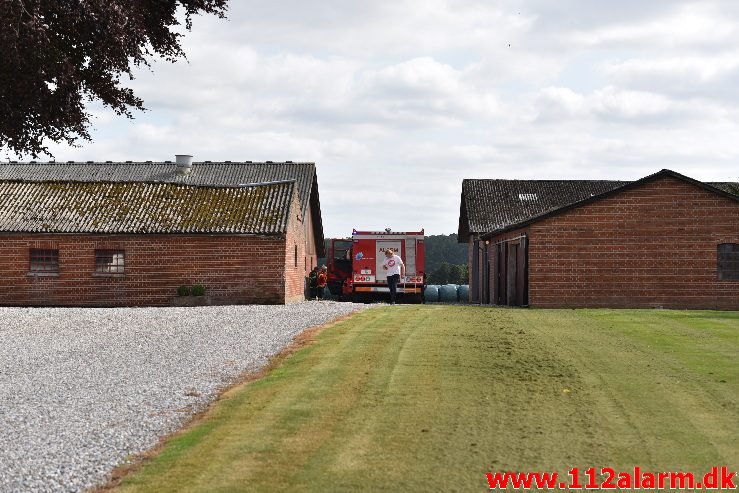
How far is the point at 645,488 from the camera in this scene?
6.88 metres

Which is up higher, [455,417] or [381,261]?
[381,261]

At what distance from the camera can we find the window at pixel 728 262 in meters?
30.3

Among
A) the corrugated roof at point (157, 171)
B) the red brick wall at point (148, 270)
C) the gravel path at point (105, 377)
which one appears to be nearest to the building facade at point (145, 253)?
the red brick wall at point (148, 270)

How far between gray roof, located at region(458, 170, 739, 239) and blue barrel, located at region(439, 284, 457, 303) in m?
3.14

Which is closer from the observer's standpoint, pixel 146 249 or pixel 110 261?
pixel 146 249

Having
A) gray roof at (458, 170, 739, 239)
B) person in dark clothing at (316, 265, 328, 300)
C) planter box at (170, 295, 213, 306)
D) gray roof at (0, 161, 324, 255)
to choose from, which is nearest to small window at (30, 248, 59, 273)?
planter box at (170, 295, 213, 306)

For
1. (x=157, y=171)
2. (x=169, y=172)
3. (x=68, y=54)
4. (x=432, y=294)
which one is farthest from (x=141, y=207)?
(x=157, y=171)

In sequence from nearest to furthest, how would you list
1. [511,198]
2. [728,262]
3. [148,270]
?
[728,262]
[148,270]
[511,198]

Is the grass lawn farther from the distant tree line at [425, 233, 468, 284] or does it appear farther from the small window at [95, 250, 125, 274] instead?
the distant tree line at [425, 233, 468, 284]

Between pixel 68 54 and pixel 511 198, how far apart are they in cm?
3663

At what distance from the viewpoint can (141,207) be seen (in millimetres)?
35812

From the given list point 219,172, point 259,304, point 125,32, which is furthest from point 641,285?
point 219,172

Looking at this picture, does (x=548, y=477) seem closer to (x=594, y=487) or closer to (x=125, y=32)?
(x=594, y=487)

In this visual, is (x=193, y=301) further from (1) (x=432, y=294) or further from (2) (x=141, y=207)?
(1) (x=432, y=294)
